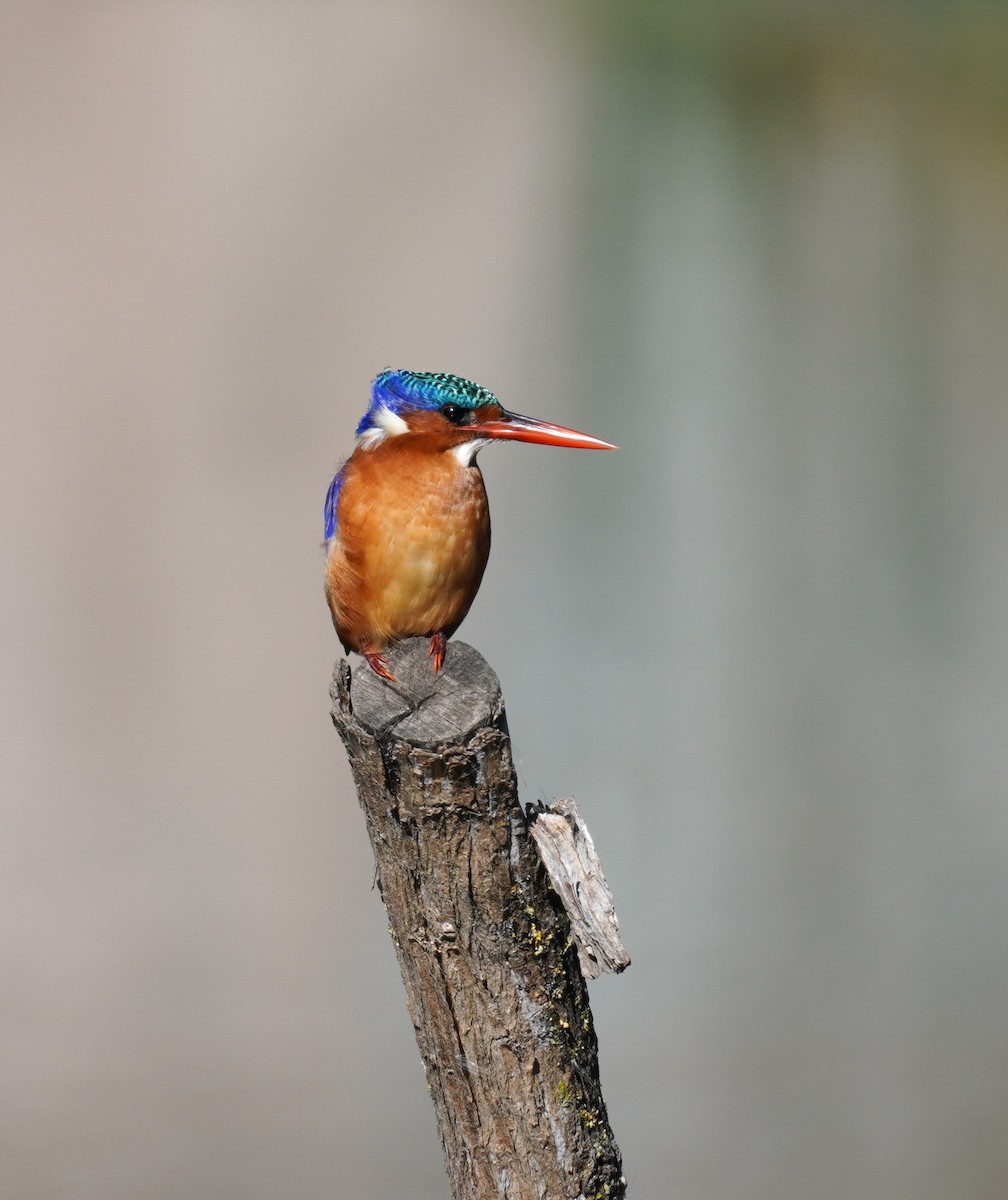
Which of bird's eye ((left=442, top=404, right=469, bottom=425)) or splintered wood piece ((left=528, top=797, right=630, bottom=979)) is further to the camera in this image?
bird's eye ((left=442, top=404, right=469, bottom=425))

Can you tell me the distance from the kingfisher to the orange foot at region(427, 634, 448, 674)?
72 millimetres

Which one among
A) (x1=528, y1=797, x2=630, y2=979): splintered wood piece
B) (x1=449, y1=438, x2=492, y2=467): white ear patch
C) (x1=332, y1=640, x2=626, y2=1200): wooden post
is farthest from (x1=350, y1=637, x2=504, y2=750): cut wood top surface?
(x1=449, y1=438, x2=492, y2=467): white ear patch

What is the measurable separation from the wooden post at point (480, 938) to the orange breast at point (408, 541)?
1.02 feet

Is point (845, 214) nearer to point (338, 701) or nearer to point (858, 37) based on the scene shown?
point (858, 37)

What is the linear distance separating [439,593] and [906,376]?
2.60 metres

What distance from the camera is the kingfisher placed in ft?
5.95

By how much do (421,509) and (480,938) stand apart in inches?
25.1

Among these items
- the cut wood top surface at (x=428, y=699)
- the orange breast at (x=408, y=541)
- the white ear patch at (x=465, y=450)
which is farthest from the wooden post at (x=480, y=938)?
the white ear patch at (x=465, y=450)

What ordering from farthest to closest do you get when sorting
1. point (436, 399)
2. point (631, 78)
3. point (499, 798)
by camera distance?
point (631, 78) < point (436, 399) < point (499, 798)

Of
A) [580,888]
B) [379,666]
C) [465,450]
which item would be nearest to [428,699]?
[379,666]

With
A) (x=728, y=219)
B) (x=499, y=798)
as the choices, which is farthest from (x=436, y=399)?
(x=728, y=219)

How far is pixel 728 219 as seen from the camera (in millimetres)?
3891

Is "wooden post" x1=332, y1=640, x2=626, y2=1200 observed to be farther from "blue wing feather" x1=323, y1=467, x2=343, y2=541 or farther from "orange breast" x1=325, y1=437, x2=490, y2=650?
"blue wing feather" x1=323, y1=467, x2=343, y2=541

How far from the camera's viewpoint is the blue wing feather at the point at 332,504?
6.27 ft
